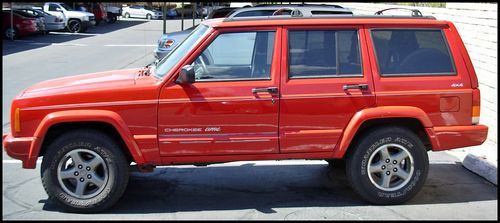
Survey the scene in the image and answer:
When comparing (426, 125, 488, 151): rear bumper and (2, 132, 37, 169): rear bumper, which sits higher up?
(426, 125, 488, 151): rear bumper

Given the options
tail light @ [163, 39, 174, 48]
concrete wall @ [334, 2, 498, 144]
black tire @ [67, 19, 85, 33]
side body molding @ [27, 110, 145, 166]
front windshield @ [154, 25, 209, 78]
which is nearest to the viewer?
side body molding @ [27, 110, 145, 166]

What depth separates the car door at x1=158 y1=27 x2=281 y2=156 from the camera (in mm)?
4855

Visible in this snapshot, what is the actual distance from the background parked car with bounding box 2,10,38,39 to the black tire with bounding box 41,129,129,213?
2361cm

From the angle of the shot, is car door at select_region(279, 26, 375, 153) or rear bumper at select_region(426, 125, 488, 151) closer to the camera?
car door at select_region(279, 26, 375, 153)

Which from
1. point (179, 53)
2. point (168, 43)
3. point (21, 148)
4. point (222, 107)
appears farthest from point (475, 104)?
point (168, 43)

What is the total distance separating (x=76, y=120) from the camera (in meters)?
4.75

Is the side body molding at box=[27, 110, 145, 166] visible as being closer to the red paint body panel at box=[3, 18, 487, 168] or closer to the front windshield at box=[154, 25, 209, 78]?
the red paint body panel at box=[3, 18, 487, 168]

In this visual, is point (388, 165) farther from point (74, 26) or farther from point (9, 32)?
point (74, 26)

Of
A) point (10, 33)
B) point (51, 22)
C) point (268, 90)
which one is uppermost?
point (268, 90)

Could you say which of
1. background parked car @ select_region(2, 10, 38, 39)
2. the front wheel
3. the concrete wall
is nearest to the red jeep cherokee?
the concrete wall

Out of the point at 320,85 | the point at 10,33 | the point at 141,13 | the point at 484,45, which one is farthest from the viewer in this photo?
the point at 141,13

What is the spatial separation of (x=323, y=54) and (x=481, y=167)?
2557 millimetres

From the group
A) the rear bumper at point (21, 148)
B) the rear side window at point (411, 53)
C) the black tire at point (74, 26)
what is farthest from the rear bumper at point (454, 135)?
the black tire at point (74, 26)

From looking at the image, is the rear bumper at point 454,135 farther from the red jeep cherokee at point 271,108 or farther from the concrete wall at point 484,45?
the concrete wall at point 484,45
